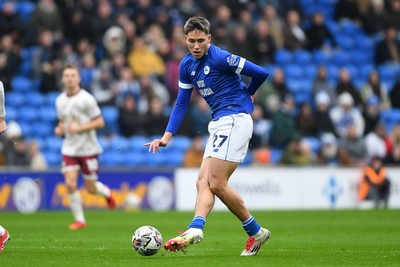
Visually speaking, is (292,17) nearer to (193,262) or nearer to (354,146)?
(354,146)

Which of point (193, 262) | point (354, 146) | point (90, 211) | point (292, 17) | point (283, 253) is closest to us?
point (193, 262)

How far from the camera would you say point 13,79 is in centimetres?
2439

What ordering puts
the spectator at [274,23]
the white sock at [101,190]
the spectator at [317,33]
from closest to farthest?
the white sock at [101,190] < the spectator at [274,23] < the spectator at [317,33]

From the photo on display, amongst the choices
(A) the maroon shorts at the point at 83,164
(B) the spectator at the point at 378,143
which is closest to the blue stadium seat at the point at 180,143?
(B) the spectator at the point at 378,143

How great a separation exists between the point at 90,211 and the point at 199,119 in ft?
14.2

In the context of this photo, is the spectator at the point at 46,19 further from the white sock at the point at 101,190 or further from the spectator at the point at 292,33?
A: the white sock at the point at 101,190

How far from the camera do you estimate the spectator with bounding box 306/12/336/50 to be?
2917 cm

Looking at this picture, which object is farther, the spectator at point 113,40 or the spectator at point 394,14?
the spectator at point 394,14

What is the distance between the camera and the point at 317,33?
96.6 feet

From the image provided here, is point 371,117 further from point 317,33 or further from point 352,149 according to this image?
point 317,33

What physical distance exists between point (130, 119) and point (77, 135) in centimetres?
777

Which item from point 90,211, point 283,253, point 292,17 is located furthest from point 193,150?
point 283,253

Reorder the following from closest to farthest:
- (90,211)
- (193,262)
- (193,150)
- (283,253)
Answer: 1. (193,262)
2. (283,253)
3. (90,211)
4. (193,150)

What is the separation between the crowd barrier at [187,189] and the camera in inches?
853
